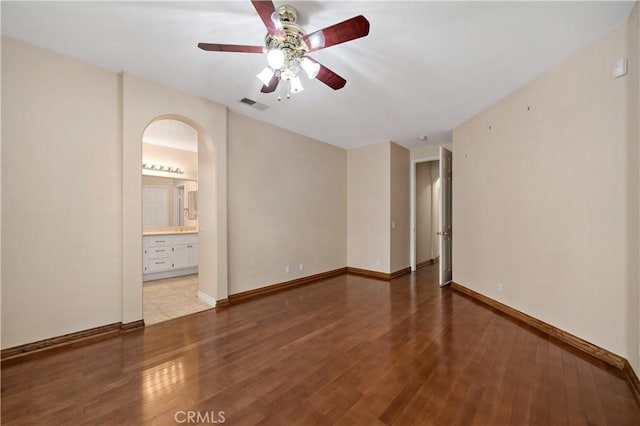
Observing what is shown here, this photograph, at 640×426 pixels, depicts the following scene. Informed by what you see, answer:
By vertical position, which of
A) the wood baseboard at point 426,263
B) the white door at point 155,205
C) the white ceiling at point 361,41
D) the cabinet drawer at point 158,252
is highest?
the white ceiling at point 361,41

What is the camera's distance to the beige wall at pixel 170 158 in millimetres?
5477

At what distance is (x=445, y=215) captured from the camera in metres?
4.73

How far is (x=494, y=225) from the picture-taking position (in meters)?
3.56

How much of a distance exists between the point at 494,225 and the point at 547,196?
33.6 inches


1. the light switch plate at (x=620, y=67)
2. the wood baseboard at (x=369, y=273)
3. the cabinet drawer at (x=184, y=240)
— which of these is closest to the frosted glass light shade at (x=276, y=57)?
the light switch plate at (x=620, y=67)

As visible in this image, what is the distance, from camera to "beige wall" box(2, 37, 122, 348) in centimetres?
227

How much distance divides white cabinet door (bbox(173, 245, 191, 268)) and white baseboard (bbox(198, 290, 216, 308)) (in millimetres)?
1721

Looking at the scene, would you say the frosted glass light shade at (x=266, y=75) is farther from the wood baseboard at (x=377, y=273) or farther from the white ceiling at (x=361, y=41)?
the wood baseboard at (x=377, y=273)

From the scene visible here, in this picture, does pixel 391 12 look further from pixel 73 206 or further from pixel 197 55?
pixel 73 206

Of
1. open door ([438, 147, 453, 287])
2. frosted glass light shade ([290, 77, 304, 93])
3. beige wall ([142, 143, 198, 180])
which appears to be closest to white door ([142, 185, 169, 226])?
beige wall ([142, 143, 198, 180])

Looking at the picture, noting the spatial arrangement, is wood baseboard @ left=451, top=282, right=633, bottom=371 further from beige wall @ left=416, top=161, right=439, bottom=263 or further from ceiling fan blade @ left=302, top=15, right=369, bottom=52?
ceiling fan blade @ left=302, top=15, right=369, bottom=52

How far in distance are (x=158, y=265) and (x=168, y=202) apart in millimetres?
1527

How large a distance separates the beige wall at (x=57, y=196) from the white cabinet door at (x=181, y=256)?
255 centimetres

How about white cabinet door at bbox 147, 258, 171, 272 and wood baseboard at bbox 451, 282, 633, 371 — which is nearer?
wood baseboard at bbox 451, 282, 633, 371
